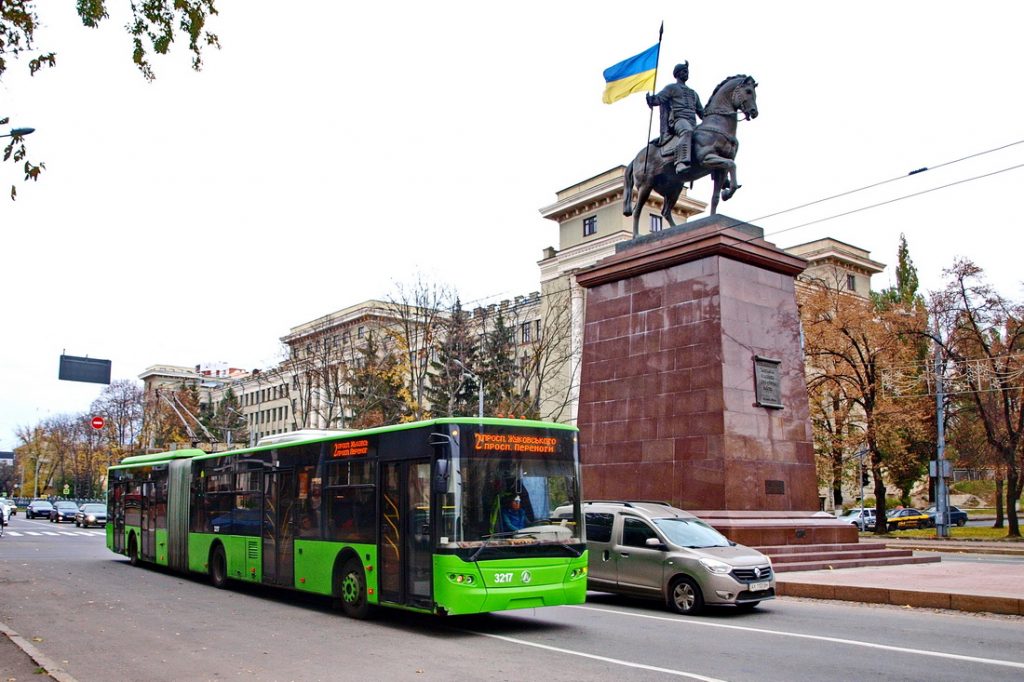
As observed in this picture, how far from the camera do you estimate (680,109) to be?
23.1 meters

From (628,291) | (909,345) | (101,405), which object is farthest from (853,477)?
(101,405)

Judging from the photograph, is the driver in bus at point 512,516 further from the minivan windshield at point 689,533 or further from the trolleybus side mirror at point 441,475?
the minivan windshield at point 689,533

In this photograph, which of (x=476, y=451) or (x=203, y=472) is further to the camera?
(x=203, y=472)

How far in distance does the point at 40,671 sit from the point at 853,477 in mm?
44492

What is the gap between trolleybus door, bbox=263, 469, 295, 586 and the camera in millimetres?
15453

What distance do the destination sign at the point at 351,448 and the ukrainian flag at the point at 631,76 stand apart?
14.9 metres

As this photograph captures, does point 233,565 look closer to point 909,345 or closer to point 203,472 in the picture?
point 203,472

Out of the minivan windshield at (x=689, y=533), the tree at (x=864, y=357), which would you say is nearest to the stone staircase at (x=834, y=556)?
the minivan windshield at (x=689, y=533)

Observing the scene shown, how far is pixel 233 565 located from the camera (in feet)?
57.7

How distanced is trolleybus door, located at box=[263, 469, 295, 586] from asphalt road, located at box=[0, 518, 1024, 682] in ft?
1.79

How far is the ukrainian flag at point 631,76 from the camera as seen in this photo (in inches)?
965

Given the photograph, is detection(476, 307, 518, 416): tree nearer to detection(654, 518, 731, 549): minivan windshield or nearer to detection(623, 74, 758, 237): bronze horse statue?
detection(623, 74, 758, 237): bronze horse statue

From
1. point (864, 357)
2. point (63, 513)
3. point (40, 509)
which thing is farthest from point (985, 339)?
point (40, 509)

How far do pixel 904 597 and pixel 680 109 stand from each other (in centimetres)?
1320
